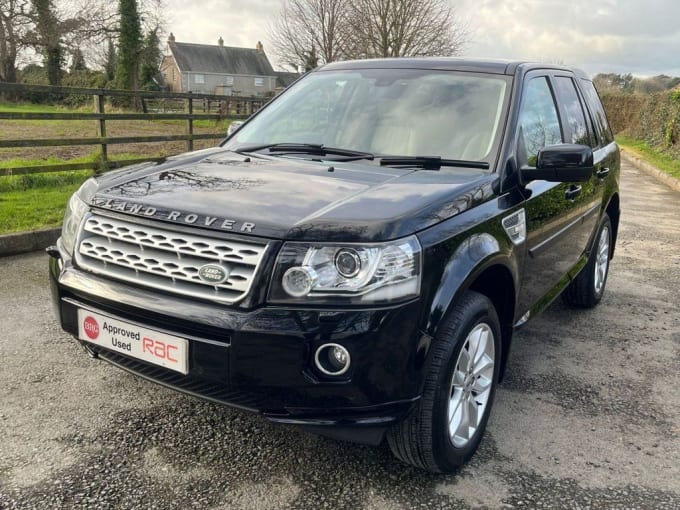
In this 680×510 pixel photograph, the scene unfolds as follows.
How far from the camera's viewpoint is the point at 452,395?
100 inches

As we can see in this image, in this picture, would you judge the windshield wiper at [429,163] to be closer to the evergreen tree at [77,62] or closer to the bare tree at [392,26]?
the bare tree at [392,26]

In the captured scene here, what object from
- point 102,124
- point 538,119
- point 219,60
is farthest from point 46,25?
point 219,60

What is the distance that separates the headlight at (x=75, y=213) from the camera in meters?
2.69

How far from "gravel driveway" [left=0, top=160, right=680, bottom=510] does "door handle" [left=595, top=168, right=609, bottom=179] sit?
1.27m

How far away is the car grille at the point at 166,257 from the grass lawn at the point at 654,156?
47.0 ft

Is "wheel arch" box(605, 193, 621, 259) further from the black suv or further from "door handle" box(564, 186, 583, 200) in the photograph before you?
the black suv

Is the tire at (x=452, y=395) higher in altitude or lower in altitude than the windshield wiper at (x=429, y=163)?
lower

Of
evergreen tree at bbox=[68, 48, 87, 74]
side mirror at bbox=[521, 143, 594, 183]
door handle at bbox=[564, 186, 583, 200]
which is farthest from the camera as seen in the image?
evergreen tree at bbox=[68, 48, 87, 74]

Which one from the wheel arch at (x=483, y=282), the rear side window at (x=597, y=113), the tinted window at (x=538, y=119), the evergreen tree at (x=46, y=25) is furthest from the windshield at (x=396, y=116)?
the evergreen tree at (x=46, y=25)

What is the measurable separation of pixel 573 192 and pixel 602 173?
93 cm

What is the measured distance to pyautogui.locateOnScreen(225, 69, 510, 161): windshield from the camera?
3.19 meters

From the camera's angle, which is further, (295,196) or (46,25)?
(46,25)

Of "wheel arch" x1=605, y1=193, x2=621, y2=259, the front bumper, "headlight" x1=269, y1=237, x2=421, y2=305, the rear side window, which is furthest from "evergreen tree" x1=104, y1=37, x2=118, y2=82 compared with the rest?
"headlight" x1=269, y1=237, x2=421, y2=305

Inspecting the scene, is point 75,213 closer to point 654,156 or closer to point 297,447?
point 297,447
